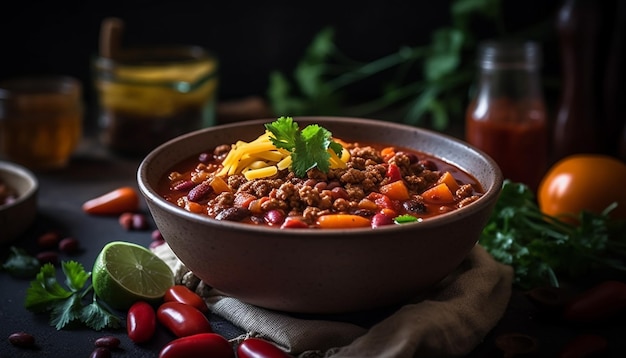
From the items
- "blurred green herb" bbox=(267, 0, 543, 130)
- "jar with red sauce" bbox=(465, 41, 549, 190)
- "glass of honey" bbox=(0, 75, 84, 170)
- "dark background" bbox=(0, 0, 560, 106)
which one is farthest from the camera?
"dark background" bbox=(0, 0, 560, 106)

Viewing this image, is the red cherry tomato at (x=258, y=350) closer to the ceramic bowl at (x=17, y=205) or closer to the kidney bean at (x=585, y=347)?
the kidney bean at (x=585, y=347)

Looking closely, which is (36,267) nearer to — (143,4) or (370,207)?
(370,207)

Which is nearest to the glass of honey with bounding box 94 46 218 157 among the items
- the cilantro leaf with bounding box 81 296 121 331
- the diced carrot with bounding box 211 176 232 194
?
the diced carrot with bounding box 211 176 232 194

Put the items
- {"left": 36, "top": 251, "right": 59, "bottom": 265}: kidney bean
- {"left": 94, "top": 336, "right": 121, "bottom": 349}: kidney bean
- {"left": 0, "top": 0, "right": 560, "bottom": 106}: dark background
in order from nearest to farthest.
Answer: {"left": 94, "top": 336, "right": 121, "bottom": 349}: kidney bean
{"left": 36, "top": 251, "right": 59, "bottom": 265}: kidney bean
{"left": 0, "top": 0, "right": 560, "bottom": 106}: dark background

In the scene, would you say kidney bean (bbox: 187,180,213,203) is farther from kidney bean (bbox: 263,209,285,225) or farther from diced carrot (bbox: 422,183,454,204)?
diced carrot (bbox: 422,183,454,204)

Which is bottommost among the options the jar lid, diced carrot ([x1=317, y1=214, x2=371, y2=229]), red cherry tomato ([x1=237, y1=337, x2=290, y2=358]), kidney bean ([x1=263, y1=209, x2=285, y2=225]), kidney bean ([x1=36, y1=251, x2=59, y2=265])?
kidney bean ([x1=36, y1=251, x2=59, y2=265])

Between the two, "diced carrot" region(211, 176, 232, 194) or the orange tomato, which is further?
the orange tomato

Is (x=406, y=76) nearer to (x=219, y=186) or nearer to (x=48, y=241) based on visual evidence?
(x=48, y=241)
